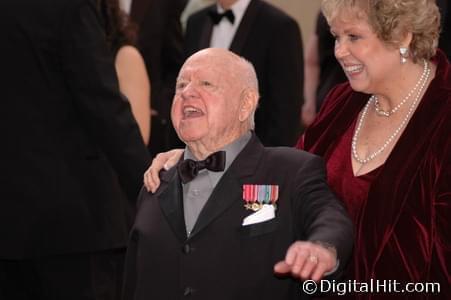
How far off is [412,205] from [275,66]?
2.63 m

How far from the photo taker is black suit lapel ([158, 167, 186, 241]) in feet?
11.2

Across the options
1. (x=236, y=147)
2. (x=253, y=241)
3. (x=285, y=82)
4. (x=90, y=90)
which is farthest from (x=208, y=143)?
(x=285, y=82)

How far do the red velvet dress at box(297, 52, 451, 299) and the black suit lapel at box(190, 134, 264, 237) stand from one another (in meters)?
0.37

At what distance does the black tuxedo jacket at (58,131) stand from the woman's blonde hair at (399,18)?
110 centimetres

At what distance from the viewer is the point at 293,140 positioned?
618 centimetres

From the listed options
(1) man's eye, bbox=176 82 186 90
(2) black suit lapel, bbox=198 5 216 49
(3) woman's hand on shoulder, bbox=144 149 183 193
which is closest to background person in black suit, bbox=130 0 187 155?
(2) black suit lapel, bbox=198 5 216 49

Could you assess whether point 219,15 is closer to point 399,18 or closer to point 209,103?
point 399,18

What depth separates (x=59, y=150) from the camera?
4.37 m

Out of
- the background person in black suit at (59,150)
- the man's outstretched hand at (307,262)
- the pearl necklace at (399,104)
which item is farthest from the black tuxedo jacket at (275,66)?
the man's outstretched hand at (307,262)

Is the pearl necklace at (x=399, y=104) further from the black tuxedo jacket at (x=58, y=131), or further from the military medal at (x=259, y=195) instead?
the black tuxedo jacket at (x=58, y=131)

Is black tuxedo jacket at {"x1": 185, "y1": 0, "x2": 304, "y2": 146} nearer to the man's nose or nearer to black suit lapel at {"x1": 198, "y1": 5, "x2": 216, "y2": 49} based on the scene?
black suit lapel at {"x1": 198, "y1": 5, "x2": 216, "y2": 49}

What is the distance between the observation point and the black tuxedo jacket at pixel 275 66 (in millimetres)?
5977

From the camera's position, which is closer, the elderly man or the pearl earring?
the elderly man

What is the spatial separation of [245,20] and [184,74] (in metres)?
2.74
